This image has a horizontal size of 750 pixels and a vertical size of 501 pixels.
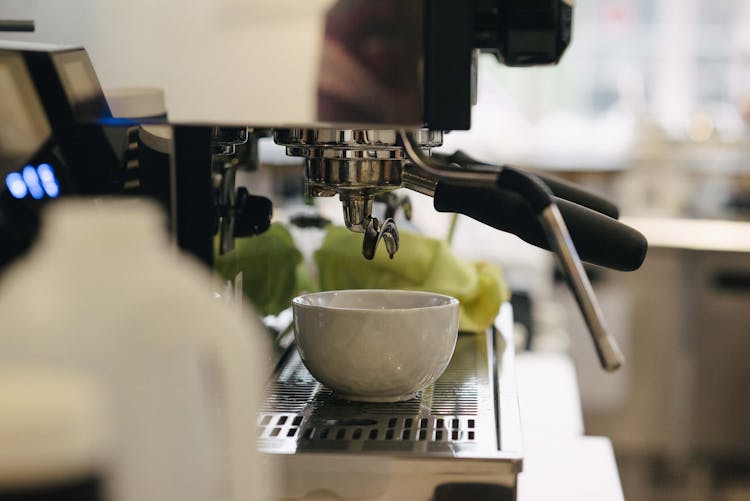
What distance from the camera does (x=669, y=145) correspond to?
9.17ft

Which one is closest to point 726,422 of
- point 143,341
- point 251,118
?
point 251,118

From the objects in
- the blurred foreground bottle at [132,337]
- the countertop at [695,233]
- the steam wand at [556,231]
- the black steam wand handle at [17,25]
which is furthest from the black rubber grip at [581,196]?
the countertop at [695,233]

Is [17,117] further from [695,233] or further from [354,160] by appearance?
[695,233]

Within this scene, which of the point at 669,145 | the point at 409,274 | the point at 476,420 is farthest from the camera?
the point at 669,145

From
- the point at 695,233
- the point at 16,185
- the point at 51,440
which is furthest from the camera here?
the point at 695,233

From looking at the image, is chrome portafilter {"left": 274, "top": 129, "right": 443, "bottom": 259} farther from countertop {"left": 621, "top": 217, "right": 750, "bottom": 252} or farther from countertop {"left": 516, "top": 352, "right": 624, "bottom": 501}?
countertop {"left": 621, "top": 217, "right": 750, "bottom": 252}

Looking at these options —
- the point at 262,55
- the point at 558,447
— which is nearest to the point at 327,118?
the point at 262,55

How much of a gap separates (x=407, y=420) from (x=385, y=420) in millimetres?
14

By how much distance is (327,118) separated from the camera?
491 millimetres

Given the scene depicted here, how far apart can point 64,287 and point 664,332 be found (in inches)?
85.0

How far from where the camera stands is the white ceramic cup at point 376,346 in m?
0.63

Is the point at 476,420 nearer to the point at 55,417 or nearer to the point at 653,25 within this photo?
the point at 55,417

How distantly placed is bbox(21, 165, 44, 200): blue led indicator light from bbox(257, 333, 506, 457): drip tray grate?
19 cm

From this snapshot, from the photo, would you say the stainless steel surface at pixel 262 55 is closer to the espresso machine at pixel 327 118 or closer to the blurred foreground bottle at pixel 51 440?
the espresso machine at pixel 327 118
